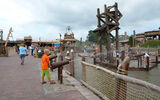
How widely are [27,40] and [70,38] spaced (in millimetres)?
12364

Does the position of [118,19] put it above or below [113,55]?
above

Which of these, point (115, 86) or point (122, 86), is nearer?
point (122, 86)

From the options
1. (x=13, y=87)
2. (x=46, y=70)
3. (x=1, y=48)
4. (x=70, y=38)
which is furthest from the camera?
(x=70, y=38)

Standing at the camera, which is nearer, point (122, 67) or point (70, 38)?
point (122, 67)

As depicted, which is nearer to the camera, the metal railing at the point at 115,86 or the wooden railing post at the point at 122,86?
the metal railing at the point at 115,86

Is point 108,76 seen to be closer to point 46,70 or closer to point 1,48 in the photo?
point 46,70

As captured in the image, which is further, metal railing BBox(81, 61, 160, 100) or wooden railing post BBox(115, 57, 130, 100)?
wooden railing post BBox(115, 57, 130, 100)

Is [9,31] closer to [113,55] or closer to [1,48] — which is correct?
[1,48]

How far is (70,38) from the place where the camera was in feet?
148

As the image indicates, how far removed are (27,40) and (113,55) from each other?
30507 millimetres

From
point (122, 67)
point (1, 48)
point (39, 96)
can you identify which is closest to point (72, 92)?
point (39, 96)

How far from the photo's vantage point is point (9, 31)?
29.0 meters

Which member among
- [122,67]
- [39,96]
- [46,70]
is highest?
[122,67]

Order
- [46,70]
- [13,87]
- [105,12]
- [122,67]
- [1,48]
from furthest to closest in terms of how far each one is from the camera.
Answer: [1,48] < [105,12] < [46,70] < [13,87] < [122,67]
